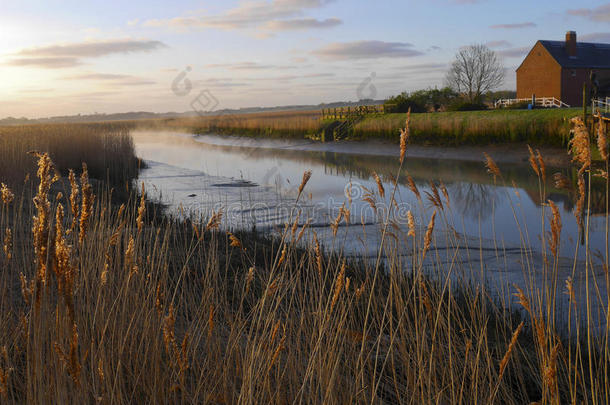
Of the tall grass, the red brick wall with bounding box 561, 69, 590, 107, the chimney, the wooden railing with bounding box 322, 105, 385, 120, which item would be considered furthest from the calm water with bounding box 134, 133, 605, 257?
the chimney

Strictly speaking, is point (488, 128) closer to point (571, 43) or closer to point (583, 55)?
point (571, 43)

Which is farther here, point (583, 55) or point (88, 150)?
point (583, 55)

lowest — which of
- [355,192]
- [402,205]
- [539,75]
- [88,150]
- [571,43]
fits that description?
[355,192]

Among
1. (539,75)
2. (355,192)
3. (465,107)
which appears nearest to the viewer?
(355,192)

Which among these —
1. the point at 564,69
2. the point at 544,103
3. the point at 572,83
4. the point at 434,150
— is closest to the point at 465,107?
the point at 434,150

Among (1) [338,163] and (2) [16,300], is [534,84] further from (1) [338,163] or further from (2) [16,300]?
(2) [16,300]

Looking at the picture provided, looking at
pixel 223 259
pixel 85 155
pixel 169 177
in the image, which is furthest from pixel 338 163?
pixel 223 259

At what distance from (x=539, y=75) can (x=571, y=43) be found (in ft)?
10.9

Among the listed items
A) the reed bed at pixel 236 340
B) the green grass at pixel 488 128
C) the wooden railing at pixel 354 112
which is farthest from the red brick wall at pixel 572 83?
the reed bed at pixel 236 340

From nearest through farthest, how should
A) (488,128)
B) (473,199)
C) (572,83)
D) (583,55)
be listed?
(473,199) < (488,128) < (572,83) < (583,55)

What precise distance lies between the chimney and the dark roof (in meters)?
0.27

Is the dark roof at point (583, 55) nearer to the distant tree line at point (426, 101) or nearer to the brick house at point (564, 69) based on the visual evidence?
the brick house at point (564, 69)

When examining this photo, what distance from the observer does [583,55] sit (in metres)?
41.2

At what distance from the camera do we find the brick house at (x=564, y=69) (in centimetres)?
3900
